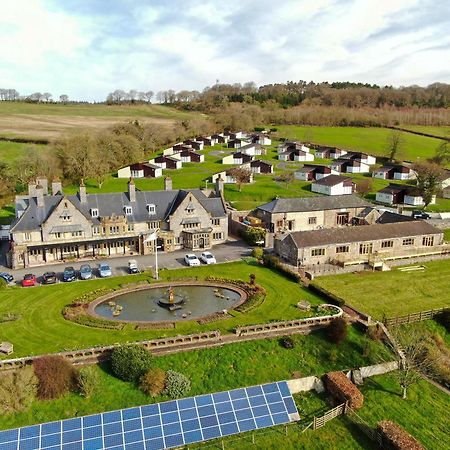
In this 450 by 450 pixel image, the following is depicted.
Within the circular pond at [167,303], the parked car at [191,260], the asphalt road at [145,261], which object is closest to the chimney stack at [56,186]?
the asphalt road at [145,261]

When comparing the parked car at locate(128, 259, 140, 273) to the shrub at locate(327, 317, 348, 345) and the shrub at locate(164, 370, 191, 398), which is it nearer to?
the shrub at locate(164, 370, 191, 398)

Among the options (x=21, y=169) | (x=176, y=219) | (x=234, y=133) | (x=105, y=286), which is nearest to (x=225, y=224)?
(x=176, y=219)

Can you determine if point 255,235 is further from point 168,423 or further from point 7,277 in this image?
point 168,423

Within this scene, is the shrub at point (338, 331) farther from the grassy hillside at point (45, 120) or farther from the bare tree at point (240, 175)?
the grassy hillside at point (45, 120)

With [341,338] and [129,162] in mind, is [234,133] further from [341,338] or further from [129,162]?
[341,338]

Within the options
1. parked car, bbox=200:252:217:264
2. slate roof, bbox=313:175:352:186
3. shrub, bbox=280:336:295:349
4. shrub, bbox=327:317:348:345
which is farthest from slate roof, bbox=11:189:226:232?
slate roof, bbox=313:175:352:186

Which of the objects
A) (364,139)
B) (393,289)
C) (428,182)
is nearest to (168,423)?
(393,289)
